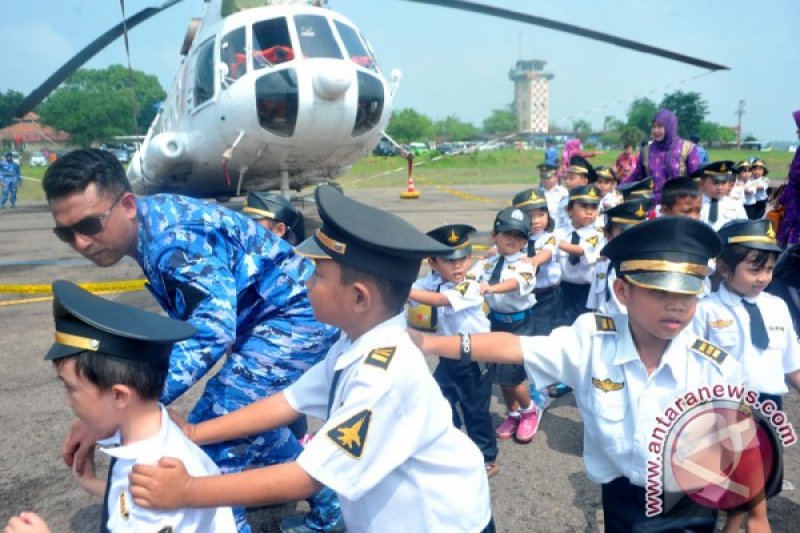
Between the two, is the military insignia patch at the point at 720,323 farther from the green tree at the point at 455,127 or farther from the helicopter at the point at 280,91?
the green tree at the point at 455,127

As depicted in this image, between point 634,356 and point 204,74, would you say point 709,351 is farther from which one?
point 204,74

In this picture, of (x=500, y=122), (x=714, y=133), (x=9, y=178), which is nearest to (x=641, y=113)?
(x=714, y=133)

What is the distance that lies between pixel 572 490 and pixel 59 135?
79.9 m

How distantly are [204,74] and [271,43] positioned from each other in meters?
1.41

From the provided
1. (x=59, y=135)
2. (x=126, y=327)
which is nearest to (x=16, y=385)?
(x=126, y=327)

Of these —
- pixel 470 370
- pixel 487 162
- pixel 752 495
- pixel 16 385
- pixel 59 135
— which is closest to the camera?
pixel 752 495

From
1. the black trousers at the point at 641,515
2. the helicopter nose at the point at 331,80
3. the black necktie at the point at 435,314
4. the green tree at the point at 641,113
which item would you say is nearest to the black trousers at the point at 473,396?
the black necktie at the point at 435,314

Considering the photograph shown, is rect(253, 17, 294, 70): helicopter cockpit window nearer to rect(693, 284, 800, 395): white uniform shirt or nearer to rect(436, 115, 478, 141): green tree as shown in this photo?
rect(693, 284, 800, 395): white uniform shirt

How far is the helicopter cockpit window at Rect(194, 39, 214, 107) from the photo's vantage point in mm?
9633

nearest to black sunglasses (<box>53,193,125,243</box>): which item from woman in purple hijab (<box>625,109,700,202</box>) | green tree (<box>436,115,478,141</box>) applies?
woman in purple hijab (<box>625,109,700,202</box>)

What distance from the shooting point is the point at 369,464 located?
4.78ft

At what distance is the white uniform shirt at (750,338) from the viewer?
2.78 m

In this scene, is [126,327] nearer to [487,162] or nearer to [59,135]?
[487,162]

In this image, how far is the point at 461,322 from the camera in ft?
12.3
